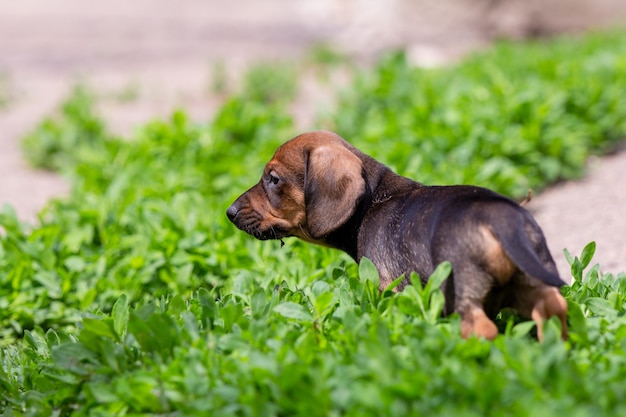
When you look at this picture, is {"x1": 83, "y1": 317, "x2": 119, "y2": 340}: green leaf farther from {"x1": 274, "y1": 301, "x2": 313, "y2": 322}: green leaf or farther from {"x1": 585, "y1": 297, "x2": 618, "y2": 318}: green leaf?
{"x1": 585, "y1": 297, "x2": 618, "y2": 318}: green leaf

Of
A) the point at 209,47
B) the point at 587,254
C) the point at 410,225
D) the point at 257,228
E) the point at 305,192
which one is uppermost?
the point at 209,47

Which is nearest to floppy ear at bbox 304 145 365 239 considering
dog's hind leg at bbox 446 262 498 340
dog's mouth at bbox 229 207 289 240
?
dog's mouth at bbox 229 207 289 240

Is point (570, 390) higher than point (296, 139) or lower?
lower

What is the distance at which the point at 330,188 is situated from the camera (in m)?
4.27

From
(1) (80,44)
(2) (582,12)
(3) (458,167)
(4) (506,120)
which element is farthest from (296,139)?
(1) (80,44)

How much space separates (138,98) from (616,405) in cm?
1043

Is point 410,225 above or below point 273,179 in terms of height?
below

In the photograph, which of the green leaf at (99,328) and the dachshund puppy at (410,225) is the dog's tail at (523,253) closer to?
the dachshund puppy at (410,225)

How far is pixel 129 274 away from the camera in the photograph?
231 inches

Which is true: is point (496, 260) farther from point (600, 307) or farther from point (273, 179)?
point (273, 179)

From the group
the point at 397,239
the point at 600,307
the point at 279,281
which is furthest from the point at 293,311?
the point at 600,307

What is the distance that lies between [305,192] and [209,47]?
13748 millimetres

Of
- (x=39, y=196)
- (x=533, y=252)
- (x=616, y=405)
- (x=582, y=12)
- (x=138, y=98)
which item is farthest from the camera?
(x=582, y=12)

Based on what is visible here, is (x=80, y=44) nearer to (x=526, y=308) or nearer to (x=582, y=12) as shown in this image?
(x=582, y=12)
